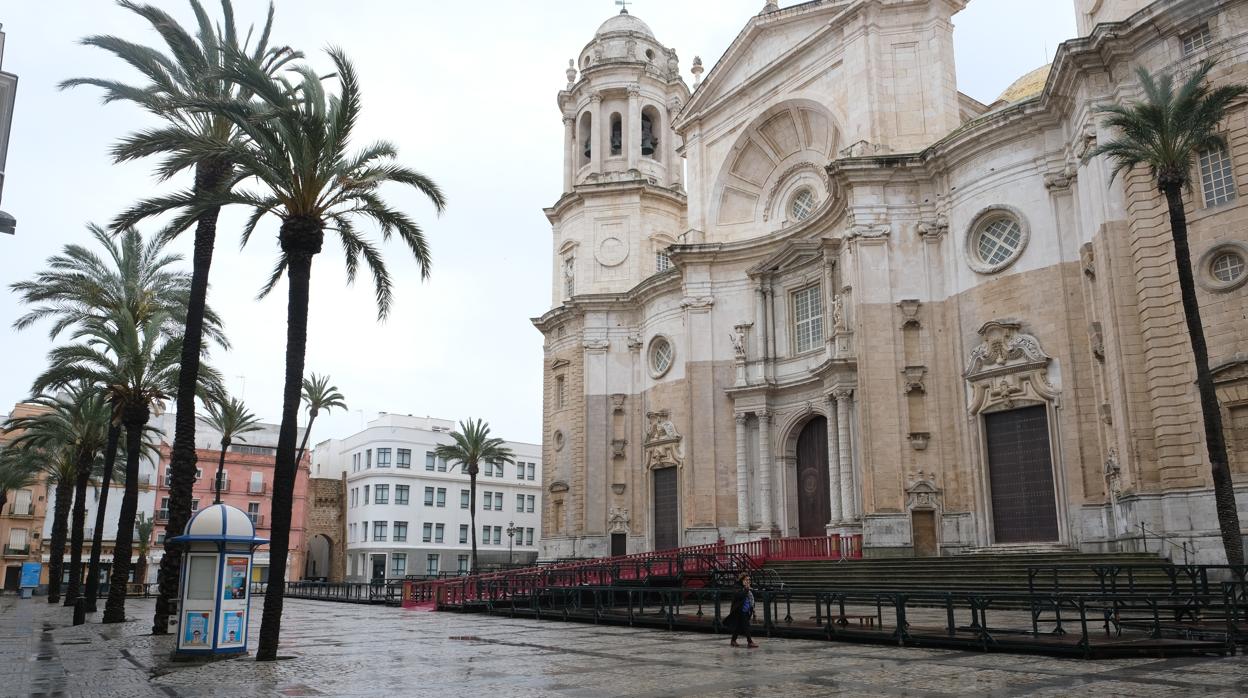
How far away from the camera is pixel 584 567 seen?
27.5 m

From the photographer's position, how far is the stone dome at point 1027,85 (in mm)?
35469

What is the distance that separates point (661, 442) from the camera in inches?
1619

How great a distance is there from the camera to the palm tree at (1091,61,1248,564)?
719 inches

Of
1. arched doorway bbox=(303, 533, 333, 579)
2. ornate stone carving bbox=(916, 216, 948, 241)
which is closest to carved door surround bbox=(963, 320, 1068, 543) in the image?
ornate stone carving bbox=(916, 216, 948, 241)

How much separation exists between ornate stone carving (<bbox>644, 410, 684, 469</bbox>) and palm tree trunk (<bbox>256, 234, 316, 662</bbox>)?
24.3 metres

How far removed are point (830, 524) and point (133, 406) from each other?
71.0ft

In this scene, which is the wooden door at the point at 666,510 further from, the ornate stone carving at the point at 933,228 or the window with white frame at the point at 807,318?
the ornate stone carving at the point at 933,228

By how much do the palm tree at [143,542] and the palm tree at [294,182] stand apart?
44502 millimetres

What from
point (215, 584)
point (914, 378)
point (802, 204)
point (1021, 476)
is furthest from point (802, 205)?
point (215, 584)

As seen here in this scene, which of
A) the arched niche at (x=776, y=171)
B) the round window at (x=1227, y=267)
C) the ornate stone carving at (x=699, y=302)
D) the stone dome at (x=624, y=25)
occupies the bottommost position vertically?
the round window at (x=1227, y=267)

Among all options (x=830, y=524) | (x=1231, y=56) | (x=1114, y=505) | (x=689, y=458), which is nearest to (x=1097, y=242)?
(x=1231, y=56)

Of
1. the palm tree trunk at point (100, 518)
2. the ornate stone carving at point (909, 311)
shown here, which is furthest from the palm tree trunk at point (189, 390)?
the ornate stone carving at point (909, 311)

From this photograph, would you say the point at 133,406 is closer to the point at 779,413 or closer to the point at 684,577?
the point at 684,577

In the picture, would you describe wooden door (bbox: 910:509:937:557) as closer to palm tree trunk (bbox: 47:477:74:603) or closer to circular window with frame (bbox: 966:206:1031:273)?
circular window with frame (bbox: 966:206:1031:273)
